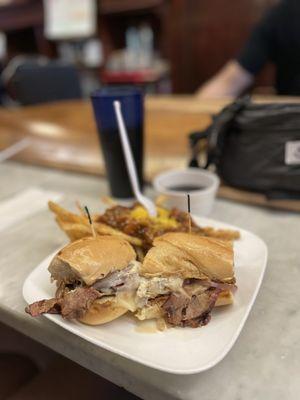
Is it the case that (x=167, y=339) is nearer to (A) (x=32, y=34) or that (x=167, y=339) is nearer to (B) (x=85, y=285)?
(B) (x=85, y=285)

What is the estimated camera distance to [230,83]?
7.43ft

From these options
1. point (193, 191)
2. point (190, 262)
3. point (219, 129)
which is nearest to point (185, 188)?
point (193, 191)

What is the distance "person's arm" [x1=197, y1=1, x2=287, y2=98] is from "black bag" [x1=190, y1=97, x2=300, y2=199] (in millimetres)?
1347

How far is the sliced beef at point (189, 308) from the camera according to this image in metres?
0.53

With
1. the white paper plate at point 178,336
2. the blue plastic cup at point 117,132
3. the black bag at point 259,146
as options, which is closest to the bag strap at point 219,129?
the black bag at point 259,146

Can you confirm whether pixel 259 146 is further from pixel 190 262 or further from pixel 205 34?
pixel 205 34

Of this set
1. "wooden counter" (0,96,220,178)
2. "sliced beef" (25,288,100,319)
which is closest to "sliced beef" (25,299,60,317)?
"sliced beef" (25,288,100,319)

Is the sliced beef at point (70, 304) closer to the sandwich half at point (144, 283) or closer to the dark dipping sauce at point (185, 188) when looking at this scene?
the sandwich half at point (144, 283)

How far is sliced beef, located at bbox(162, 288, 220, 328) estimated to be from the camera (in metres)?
0.53

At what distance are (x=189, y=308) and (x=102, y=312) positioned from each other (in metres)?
0.12

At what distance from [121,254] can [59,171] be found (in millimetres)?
757

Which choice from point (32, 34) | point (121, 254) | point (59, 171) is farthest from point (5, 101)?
point (121, 254)

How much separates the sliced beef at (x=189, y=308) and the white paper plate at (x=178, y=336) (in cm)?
1

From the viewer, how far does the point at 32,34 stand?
488 cm
